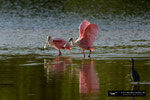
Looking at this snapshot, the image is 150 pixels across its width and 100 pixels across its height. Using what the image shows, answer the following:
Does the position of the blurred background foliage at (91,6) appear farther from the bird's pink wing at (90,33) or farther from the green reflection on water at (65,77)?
the green reflection on water at (65,77)

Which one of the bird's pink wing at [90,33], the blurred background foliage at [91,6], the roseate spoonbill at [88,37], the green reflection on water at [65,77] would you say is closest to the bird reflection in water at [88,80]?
the green reflection on water at [65,77]

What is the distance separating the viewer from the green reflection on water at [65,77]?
11.4m

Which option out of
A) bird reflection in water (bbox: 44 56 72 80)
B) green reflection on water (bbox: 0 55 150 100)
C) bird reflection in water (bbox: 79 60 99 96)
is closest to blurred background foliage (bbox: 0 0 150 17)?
bird reflection in water (bbox: 44 56 72 80)

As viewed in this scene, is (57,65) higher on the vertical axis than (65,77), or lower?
higher

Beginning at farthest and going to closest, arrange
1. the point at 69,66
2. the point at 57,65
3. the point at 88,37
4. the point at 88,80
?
1. the point at 88,37
2. the point at 57,65
3. the point at 69,66
4. the point at 88,80

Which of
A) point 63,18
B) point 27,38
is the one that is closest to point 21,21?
point 63,18

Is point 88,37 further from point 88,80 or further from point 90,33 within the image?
point 88,80

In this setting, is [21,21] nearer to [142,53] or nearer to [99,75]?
[142,53]

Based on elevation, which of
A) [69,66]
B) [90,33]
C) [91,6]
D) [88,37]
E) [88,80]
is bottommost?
[88,80]

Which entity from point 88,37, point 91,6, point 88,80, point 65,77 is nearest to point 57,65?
point 65,77

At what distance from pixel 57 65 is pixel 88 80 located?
3299 millimetres

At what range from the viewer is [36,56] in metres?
18.8

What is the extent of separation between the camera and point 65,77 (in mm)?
13602

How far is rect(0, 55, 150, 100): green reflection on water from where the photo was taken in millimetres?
11359
